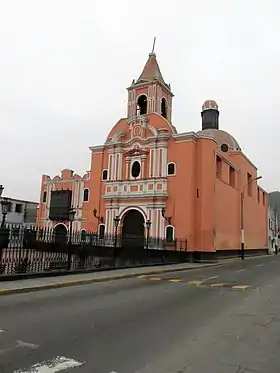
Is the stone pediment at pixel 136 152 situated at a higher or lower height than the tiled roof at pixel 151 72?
lower

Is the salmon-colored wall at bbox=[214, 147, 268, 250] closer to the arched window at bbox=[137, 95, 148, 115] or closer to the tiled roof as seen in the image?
the arched window at bbox=[137, 95, 148, 115]

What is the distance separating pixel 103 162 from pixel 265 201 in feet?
110

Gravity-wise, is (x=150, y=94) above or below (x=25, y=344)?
above

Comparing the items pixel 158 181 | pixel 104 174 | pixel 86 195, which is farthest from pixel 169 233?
pixel 86 195

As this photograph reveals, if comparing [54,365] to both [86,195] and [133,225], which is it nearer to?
[133,225]

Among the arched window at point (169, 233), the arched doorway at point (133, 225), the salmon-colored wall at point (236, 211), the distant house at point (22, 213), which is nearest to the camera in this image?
the arched window at point (169, 233)

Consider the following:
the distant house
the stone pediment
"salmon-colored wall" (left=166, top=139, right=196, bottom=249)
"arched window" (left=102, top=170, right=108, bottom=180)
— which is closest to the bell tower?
the stone pediment

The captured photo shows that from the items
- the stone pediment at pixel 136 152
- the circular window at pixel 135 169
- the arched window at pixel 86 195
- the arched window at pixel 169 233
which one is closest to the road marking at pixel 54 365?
the arched window at pixel 169 233

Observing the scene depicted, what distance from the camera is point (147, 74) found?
43.9 meters

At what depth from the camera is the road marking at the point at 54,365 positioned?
4680 millimetres

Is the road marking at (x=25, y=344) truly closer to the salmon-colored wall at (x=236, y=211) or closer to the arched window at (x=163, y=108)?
the salmon-colored wall at (x=236, y=211)

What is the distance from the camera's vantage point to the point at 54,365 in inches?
192

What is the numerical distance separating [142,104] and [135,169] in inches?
336

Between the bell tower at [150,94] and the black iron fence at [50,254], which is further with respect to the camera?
the bell tower at [150,94]
